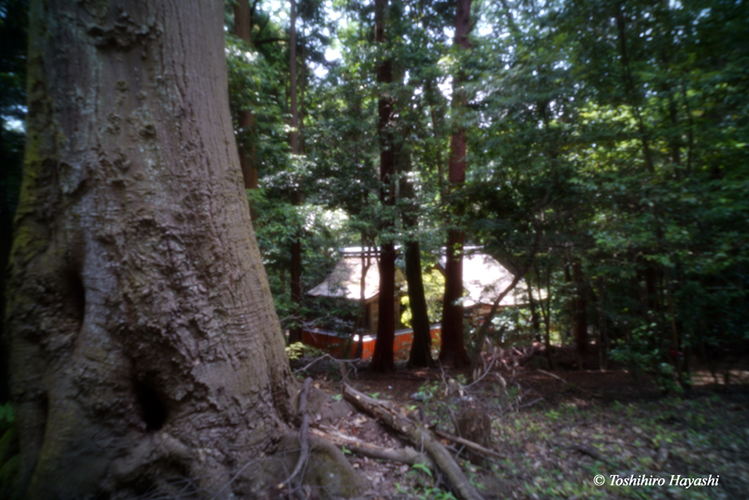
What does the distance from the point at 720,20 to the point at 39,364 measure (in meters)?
8.89

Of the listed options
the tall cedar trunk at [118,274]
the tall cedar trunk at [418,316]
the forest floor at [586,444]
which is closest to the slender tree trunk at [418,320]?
the tall cedar trunk at [418,316]

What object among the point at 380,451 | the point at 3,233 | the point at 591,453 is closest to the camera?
the point at 380,451

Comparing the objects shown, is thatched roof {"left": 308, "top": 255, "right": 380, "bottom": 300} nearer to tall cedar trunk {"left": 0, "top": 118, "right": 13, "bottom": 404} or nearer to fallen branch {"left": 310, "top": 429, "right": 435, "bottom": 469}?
tall cedar trunk {"left": 0, "top": 118, "right": 13, "bottom": 404}

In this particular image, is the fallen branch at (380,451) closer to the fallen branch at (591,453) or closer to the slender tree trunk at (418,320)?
the fallen branch at (591,453)

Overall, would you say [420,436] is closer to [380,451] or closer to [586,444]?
[380,451]

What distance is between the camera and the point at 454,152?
37.3 feet

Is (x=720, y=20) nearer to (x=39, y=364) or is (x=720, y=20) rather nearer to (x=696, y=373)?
(x=696, y=373)

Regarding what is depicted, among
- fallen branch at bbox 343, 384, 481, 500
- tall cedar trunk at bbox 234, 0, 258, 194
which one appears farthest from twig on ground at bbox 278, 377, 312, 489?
tall cedar trunk at bbox 234, 0, 258, 194

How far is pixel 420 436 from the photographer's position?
368cm

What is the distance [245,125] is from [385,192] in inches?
167

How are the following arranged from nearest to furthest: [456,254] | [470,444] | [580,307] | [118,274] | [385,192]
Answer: [118,274], [470,444], [580,307], [385,192], [456,254]

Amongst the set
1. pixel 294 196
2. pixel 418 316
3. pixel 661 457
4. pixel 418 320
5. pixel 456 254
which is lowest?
pixel 661 457

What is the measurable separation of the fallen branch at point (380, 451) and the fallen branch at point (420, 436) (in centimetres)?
9

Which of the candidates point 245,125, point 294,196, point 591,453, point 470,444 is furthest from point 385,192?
point 470,444
